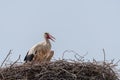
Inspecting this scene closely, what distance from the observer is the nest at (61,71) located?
10.3 m

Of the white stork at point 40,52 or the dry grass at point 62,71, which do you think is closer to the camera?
the dry grass at point 62,71

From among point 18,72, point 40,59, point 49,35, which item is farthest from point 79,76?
point 49,35

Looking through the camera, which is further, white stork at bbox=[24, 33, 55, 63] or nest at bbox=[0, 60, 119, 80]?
white stork at bbox=[24, 33, 55, 63]

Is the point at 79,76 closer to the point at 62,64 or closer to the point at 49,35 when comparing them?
the point at 62,64

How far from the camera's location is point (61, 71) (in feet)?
34.1

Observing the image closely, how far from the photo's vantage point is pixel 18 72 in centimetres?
1052

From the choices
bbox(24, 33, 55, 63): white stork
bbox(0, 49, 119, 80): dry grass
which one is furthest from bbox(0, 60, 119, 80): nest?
bbox(24, 33, 55, 63): white stork

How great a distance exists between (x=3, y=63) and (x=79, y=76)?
116 centimetres

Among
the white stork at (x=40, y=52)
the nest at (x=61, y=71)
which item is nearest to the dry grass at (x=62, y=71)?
the nest at (x=61, y=71)

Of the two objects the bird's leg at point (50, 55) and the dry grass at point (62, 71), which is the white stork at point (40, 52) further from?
the dry grass at point (62, 71)

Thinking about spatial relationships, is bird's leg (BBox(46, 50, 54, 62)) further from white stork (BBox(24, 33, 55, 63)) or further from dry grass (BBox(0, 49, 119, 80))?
dry grass (BBox(0, 49, 119, 80))

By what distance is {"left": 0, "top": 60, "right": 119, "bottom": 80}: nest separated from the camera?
10.3m

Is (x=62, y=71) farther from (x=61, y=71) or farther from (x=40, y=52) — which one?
(x=40, y=52)

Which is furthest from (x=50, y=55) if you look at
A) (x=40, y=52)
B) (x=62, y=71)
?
(x=62, y=71)
